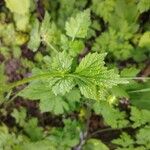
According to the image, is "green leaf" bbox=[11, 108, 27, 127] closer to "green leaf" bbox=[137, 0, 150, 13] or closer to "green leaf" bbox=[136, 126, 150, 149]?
"green leaf" bbox=[136, 126, 150, 149]

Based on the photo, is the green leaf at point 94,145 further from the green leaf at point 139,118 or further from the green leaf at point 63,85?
the green leaf at point 63,85

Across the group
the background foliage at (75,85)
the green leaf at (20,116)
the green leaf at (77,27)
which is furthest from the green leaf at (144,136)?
the green leaf at (20,116)

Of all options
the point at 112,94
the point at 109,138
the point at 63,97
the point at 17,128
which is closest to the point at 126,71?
the point at 112,94

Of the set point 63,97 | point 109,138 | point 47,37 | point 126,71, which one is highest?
point 47,37

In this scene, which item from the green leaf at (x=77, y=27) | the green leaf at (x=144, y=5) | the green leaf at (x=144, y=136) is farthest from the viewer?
the green leaf at (x=144, y=5)

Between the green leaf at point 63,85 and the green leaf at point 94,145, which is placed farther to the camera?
the green leaf at point 94,145

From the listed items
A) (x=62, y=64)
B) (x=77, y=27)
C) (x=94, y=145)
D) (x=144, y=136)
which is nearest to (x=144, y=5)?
(x=77, y=27)

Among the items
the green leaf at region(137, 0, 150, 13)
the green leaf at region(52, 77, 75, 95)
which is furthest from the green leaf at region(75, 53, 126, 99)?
the green leaf at region(137, 0, 150, 13)

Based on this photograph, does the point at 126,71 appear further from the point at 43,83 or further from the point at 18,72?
the point at 18,72

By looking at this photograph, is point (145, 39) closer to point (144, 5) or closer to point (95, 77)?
point (144, 5)

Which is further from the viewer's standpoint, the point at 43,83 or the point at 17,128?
the point at 17,128

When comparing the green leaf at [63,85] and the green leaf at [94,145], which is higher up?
the green leaf at [63,85]
